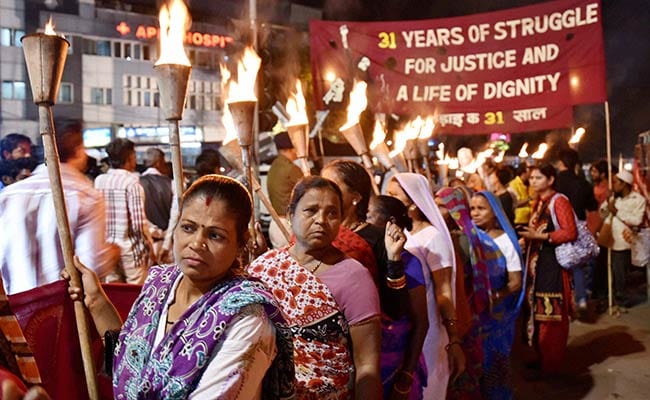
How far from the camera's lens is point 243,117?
11.8 feet

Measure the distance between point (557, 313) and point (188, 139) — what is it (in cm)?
3293

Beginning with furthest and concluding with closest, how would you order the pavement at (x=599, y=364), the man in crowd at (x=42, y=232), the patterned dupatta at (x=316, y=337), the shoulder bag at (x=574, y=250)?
the shoulder bag at (x=574, y=250) < the pavement at (x=599, y=364) < the man in crowd at (x=42, y=232) < the patterned dupatta at (x=316, y=337)

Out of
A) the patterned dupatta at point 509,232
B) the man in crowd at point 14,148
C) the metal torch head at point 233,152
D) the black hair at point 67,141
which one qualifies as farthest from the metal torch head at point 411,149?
the man in crowd at point 14,148

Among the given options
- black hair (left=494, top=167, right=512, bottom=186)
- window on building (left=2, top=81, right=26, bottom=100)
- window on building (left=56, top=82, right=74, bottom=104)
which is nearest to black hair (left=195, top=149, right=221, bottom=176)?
black hair (left=494, top=167, right=512, bottom=186)

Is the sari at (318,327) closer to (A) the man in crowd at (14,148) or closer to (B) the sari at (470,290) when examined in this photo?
(B) the sari at (470,290)

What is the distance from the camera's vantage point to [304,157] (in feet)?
15.2

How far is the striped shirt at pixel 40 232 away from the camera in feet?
11.6

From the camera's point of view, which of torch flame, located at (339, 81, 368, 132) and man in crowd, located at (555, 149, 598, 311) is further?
man in crowd, located at (555, 149, 598, 311)

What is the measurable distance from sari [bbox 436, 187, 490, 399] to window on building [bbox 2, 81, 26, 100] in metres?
38.4

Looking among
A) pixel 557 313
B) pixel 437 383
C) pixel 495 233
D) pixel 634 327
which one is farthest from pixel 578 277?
pixel 437 383

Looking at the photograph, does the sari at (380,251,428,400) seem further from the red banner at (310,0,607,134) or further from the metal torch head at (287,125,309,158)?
the red banner at (310,0,607,134)

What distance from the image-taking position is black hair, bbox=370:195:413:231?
3.82 m

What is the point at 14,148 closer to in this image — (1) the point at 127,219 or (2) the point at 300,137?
(1) the point at 127,219

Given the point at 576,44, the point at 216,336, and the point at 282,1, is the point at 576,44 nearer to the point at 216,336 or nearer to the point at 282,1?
the point at 216,336
